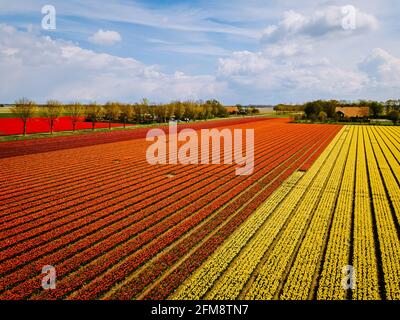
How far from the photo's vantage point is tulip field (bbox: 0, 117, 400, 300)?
10297 millimetres

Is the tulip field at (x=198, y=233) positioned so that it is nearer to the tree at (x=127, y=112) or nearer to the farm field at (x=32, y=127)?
the farm field at (x=32, y=127)

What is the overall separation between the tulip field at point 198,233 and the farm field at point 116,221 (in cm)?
6

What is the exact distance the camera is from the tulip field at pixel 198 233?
10.3 meters

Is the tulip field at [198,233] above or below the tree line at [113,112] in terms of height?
below

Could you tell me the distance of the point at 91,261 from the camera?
11.7 metres

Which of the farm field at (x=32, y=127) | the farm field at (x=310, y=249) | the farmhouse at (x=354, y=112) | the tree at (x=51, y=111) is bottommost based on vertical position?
the farm field at (x=310, y=249)

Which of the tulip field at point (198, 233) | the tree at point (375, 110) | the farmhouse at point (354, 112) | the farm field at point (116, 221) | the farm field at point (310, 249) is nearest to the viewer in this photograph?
the farm field at point (310, 249)

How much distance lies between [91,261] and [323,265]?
8.92m

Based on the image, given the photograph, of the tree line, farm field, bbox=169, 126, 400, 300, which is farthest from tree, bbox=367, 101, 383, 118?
farm field, bbox=169, 126, 400, 300

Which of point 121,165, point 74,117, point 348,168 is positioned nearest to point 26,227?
point 121,165

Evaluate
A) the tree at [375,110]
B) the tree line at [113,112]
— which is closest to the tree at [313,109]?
the tree at [375,110]

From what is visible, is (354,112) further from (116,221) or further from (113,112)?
(116,221)

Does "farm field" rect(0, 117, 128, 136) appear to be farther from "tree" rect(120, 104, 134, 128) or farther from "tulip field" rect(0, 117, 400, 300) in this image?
"tulip field" rect(0, 117, 400, 300)
